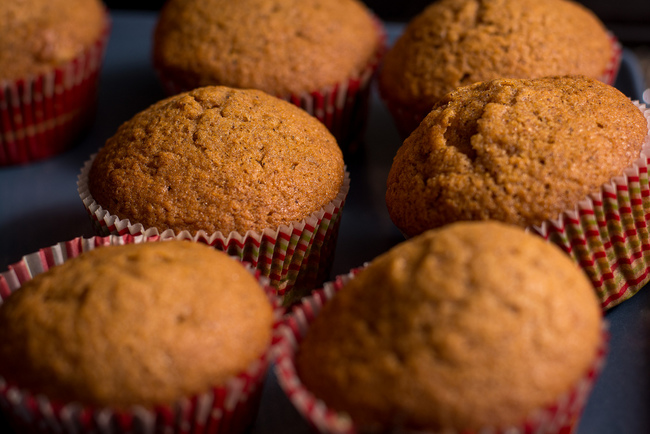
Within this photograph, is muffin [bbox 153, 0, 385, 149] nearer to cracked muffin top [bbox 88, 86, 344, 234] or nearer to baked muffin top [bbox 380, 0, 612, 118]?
baked muffin top [bbox 380, 0, 612, 118]

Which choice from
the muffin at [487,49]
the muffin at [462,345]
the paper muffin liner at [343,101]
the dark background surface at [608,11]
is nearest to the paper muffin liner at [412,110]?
the muffin at [487,49]

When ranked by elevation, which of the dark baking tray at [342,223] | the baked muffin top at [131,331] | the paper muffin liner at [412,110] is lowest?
the dark baking tray at [342,223]

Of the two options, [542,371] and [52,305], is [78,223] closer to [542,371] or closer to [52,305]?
[52,305]

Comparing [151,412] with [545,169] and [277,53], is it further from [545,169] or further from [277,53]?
[277,53]

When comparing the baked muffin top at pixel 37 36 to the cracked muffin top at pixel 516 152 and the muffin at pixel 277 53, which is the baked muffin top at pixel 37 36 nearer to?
the muffin at pixel 277 53

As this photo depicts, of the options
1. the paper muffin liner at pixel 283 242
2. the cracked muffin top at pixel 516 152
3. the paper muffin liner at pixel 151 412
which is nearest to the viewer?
the paper muffin liner at pixel 151 412

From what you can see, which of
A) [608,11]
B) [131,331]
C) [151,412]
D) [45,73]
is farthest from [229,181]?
[608,11]

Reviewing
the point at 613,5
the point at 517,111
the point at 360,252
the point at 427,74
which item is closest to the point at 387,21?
the point at 613,5
